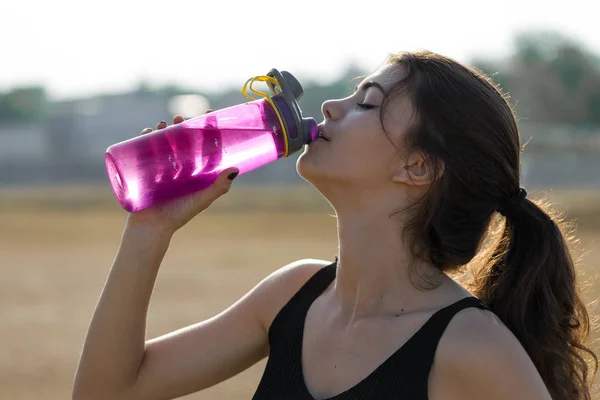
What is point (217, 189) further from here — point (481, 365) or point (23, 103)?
point (23, 103)

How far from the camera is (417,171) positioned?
2.75 m

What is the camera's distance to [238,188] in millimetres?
36969

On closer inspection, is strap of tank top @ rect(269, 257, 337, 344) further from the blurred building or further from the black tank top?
the blurred building

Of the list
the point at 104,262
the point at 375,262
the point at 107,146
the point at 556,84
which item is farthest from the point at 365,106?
the point at 556,84

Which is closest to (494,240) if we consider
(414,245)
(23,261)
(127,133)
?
(414,245)

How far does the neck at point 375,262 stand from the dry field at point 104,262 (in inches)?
45.8

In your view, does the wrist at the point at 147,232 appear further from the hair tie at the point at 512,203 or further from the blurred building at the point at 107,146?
the blurred building at the point at 107,146

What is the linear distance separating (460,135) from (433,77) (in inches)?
6.9

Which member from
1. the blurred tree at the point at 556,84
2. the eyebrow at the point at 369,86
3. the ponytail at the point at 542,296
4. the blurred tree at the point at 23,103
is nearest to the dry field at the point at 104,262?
the ponytail at the point at 542,296

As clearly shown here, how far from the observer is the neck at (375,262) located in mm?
2748

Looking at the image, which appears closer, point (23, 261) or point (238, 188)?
point (23, 261)

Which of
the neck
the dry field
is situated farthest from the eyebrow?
the dry field

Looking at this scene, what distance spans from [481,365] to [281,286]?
721 mm

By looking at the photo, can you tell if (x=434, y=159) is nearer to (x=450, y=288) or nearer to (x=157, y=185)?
(x=450, y=288)
